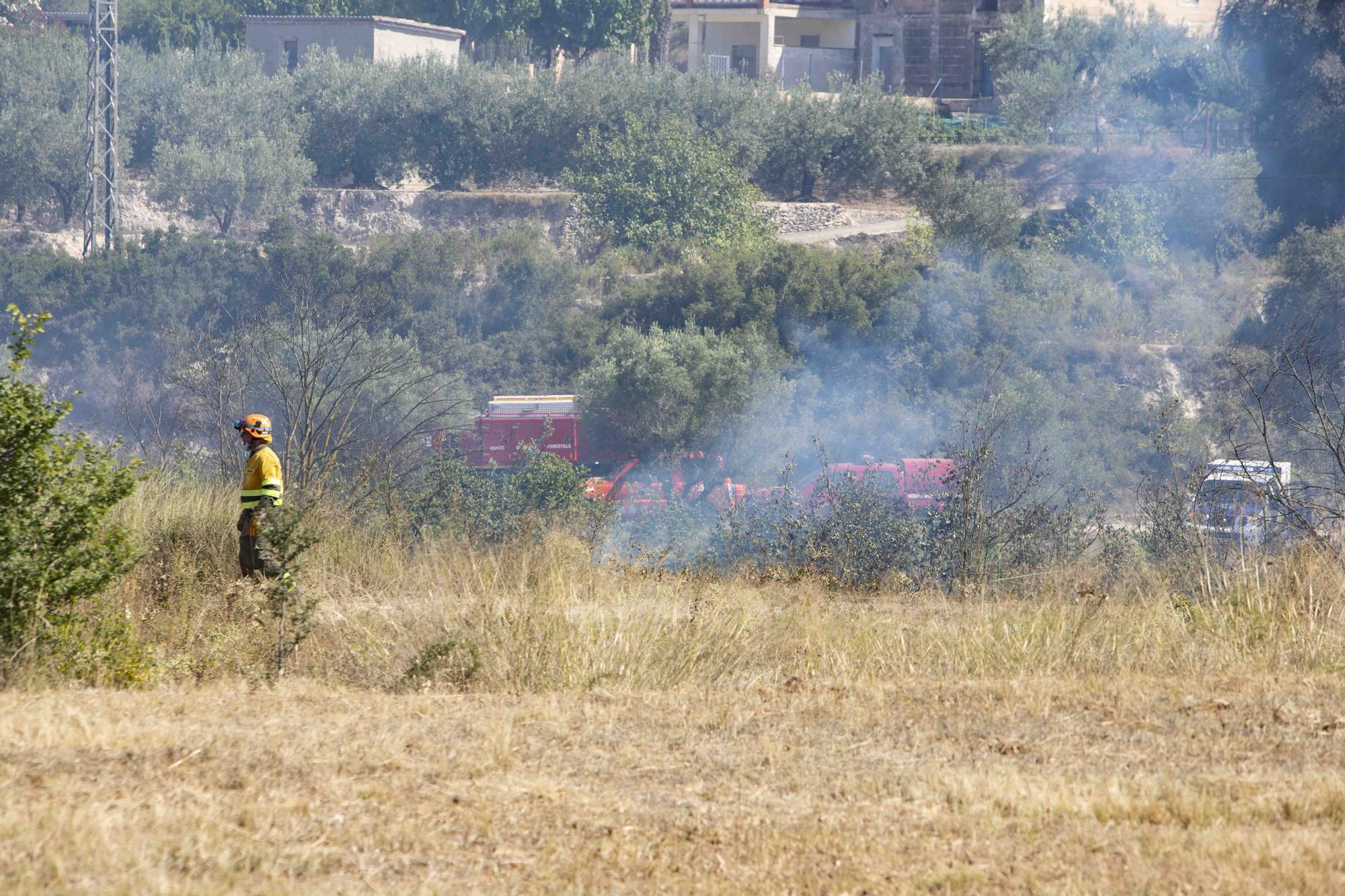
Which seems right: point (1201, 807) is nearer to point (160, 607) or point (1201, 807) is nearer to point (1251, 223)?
point (160, 607)

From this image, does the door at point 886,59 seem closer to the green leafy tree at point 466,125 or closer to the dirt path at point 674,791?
the green leafy tree at point 466,125

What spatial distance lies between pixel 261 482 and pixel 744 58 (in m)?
49.7

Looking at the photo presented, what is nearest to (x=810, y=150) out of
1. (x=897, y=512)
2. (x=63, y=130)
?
(x=63, y=130)

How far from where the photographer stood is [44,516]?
5676 mm

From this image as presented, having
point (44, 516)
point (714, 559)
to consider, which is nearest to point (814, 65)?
point (714, 559)

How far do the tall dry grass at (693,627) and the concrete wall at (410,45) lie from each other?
44.0 metres

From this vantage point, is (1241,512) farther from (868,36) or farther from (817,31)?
(817,31)

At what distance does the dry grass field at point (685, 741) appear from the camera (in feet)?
11.4

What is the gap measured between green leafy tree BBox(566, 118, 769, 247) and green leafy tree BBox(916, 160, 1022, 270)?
5165 millimetres

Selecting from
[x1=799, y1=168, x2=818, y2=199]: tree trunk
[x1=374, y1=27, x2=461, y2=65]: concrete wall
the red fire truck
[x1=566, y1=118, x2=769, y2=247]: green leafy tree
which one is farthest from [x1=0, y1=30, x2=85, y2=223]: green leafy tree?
[x1=799, y1=168, x2=818, y2=199]: tree trunk

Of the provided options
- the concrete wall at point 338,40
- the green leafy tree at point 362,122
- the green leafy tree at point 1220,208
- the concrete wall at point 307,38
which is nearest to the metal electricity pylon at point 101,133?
the green leafy tree at point 362,122

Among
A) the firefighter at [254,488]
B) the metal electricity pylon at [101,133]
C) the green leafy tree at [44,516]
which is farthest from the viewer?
the metal electricity pylon at [101,133]

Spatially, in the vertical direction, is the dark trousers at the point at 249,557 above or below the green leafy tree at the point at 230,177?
below

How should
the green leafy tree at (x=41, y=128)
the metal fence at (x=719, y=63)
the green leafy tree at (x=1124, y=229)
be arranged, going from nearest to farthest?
the green leafy tree at (x=1124, y=229)
the green leafy tree at (x=41, y=128)
the metal fence at (x=719, y=63)
